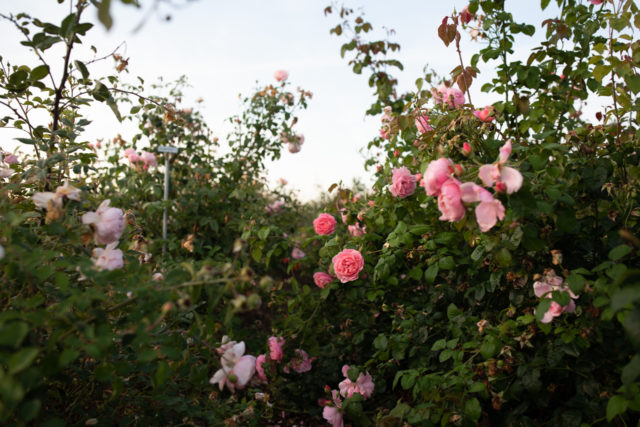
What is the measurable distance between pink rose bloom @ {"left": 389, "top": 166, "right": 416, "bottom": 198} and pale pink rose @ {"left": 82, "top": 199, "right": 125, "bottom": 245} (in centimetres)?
90

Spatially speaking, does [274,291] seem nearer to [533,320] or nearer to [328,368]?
[328,368]

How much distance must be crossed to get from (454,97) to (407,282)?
0.85 metres

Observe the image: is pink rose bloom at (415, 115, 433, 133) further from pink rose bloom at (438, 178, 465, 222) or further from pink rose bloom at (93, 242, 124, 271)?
pink rose bloom at (93, 242, 124, 271)

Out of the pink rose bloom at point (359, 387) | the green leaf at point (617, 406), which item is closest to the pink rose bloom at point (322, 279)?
the pink rose bloom at point (359, 387)

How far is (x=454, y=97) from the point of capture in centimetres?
174

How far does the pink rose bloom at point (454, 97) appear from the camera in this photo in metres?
1.72

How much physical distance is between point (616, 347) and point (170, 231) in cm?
283

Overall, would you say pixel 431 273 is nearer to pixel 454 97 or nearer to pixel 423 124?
pixel 423 124

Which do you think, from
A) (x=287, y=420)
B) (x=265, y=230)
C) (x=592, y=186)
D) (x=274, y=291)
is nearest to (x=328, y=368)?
(x=287, y=420)

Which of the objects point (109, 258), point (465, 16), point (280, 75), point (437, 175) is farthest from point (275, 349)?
point (280, 75)

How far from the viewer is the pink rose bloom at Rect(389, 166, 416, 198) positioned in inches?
61.4

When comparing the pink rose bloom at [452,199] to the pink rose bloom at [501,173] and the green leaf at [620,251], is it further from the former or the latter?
the green leaf at [620,251]

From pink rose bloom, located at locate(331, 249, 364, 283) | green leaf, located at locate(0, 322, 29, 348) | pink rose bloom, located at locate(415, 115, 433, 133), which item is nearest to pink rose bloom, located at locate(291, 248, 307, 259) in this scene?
pink rose bloom, located at locate(331, 249, 364, 283)

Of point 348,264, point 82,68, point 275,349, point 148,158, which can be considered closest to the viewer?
point 82,68
